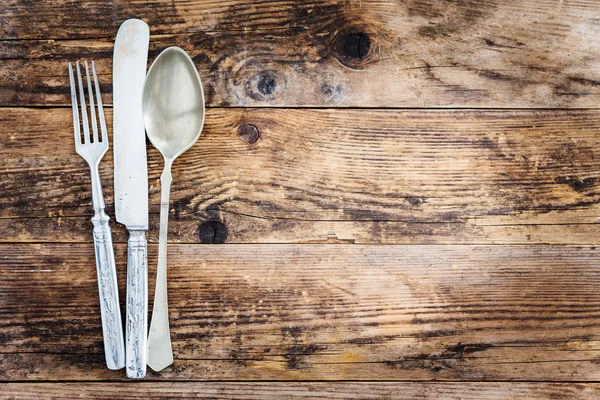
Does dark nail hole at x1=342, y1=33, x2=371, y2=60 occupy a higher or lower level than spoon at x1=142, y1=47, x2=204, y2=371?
higher

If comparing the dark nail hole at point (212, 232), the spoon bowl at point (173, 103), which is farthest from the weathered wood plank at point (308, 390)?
the spoon bowl at point (173, 103)

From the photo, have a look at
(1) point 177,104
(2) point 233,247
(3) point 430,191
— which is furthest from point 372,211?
(1) point 177,104

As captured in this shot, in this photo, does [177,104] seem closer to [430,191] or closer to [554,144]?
[430,191]

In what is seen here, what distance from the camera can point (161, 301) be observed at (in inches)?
31.4

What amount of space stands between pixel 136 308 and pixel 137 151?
0.69ft

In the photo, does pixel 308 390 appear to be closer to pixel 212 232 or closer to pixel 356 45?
pixel 212 232

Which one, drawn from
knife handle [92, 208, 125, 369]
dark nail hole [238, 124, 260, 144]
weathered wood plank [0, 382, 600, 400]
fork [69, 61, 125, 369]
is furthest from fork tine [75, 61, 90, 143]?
weathered wood plank [0, 382, 600, 400]

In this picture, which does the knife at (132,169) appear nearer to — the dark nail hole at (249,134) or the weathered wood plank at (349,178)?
the weathered wood plank at (349,178)

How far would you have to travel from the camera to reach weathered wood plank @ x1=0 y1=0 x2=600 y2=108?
0.82m

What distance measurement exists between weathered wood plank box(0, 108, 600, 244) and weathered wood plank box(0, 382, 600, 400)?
8.0 inches

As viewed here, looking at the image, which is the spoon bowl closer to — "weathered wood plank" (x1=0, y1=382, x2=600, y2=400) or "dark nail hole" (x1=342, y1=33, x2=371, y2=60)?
"dark nail hole" (x1=342, y1=33, x2=371, y2=60)

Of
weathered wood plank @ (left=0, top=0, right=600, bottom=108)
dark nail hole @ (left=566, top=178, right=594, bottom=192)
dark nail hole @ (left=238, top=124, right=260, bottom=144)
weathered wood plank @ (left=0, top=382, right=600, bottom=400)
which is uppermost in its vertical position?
weathered wood plank @ (left=0, top=0, right=600, bottom=108)

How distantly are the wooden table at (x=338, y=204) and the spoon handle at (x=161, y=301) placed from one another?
2 cm

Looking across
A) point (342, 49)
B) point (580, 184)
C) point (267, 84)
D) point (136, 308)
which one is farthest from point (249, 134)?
point (580, 184)
